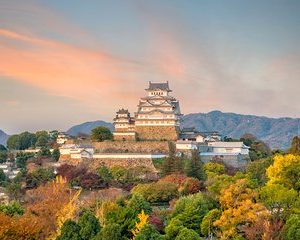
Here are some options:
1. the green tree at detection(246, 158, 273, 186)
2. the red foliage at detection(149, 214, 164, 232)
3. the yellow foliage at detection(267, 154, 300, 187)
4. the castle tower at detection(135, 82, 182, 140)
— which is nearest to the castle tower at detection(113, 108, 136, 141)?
the castle tower at detection(135, 82, 182, 140)

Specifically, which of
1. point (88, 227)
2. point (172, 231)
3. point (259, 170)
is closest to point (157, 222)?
point (172, 231)

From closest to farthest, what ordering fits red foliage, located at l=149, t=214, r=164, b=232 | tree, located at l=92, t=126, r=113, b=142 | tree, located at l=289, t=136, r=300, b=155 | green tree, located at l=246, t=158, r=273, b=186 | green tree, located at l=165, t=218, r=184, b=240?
green tree, located at l=165, t=218, r=184, b=240
red foliage, located at l=149, t=214, r=164, b=232
green tree, located at l=246, t=158, r=273, b=186
tree, located at l=289, t=136, r=300, b=155
tree, located at l=92, t=126, r=113, b=142

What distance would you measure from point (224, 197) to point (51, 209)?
28.7 ft

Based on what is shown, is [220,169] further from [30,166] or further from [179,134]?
[30,166]

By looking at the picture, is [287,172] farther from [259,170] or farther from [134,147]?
[134,147]

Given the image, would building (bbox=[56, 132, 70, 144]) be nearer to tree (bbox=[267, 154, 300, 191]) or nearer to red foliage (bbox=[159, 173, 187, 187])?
red foliage (bbox=[159, 173, 187, 187])

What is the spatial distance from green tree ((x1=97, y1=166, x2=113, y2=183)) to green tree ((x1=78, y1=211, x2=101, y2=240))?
21706mm

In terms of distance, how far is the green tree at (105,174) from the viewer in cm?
4631

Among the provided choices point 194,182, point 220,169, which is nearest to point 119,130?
point 220,169

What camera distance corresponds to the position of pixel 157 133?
53844 mm

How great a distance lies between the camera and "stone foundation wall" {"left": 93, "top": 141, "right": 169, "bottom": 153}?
5088cm

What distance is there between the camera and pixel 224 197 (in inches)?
1092

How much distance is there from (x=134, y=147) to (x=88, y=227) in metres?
27.7

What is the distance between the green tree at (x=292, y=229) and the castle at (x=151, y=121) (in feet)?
99.7
